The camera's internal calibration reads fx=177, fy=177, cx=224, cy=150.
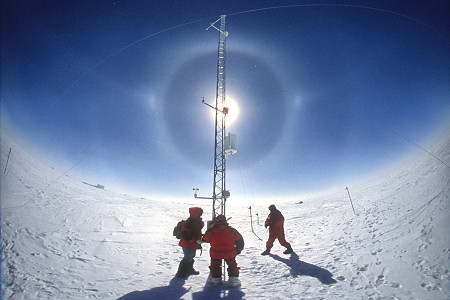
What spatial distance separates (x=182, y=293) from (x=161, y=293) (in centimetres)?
40

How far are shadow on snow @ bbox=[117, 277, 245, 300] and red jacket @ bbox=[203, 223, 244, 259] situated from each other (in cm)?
58

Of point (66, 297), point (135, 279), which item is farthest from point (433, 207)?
point (66, 297)

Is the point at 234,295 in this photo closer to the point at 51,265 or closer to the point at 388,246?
the point at 51,265

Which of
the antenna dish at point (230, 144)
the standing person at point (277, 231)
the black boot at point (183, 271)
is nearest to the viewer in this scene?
the black boot at point (183, 271)

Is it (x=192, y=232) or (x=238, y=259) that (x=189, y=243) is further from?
(x=238, y=259)

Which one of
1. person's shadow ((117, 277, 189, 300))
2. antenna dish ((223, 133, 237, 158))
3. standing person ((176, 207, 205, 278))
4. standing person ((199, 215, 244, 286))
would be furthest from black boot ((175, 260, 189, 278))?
antenna dish ((223, 133, 237, 158))

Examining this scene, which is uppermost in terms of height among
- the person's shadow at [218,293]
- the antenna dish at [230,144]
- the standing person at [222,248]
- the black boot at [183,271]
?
the antenna dish at [230,144]

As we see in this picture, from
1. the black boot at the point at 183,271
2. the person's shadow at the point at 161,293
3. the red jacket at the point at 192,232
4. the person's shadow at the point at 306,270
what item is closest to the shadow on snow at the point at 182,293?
the person's shadow at the point at 161,293

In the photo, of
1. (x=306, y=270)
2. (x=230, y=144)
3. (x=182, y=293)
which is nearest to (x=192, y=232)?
(x=182, y=293)

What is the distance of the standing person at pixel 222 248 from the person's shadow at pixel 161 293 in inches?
26.2

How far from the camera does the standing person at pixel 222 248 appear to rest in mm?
3832

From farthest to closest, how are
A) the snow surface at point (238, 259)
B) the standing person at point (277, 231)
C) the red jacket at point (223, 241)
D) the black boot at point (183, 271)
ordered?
the standing person at point (277, 231)
the black boot at point (183, 271)
the red jacket at point (223, 241)
the snow surface at point (238, 259)

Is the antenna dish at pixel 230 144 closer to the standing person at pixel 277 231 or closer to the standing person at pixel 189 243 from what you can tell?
the standing person at pixel 277 231

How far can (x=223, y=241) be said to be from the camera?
13.3ft
